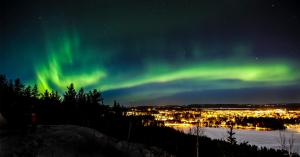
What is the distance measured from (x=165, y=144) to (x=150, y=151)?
26977 millimetres

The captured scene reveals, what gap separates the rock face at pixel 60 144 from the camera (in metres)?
29.4

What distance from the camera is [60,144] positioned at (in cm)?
3195

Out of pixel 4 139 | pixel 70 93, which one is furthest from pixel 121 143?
pixel 70 93

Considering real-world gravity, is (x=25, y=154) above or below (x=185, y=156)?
above

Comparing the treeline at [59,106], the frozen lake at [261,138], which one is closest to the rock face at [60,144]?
the treeline at [59,106]

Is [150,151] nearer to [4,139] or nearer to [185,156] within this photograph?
[4,139]

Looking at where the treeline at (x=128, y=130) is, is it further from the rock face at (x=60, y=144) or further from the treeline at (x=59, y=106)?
the rock face at (x=60, y=144)

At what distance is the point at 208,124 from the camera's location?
195875mm

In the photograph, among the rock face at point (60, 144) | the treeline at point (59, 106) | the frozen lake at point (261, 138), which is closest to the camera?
the rock face at point (60, 144)

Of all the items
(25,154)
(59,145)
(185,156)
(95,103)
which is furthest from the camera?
(95,103)

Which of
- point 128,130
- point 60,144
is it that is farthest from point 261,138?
point 60,144

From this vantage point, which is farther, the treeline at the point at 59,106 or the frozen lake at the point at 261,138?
the frozen lake at the point at 261,138

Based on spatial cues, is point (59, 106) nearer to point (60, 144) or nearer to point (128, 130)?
point (128, 130)

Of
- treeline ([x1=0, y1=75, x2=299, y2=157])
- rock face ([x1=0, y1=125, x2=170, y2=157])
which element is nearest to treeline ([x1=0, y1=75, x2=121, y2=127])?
treeline ([x1=0, y1=75, x2=299, y2=157])
